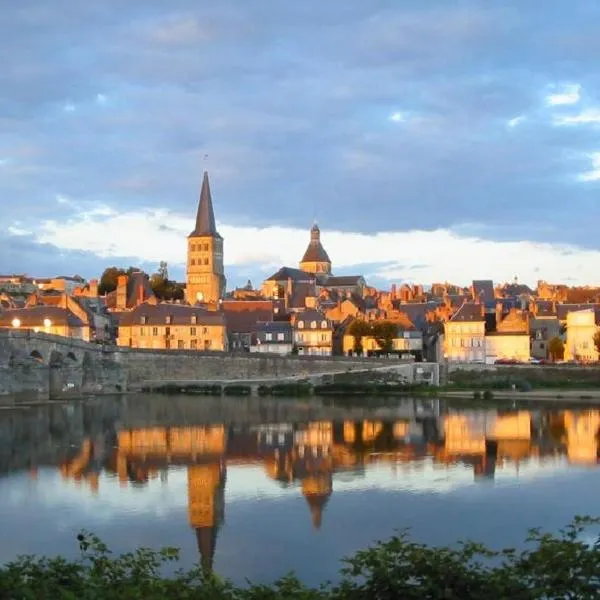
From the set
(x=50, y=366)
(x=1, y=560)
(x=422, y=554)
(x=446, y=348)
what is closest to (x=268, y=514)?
(x=1, y=560)

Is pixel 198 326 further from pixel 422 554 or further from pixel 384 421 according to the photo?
pixel 422 554

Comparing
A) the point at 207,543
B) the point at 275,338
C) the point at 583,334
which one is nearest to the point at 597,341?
the point at 583,334

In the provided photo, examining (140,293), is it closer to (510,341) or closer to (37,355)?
(37,355)

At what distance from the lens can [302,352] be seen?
74.6 meters

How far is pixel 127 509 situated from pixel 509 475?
10.6 meters

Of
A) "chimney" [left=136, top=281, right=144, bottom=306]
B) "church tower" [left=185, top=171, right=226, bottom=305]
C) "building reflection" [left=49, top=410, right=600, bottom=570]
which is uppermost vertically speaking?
"church tower" [left=185, top=171, right=226, bottom=305]

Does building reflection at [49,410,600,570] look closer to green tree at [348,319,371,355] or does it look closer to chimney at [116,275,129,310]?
green tree at [348,319,371,355]

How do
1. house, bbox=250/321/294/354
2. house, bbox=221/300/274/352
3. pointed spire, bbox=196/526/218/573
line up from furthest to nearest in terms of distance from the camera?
house, bbox=221/300/274/352
house, bbox=250/321/294/354
pointed spire, bbox=196/526/218/573

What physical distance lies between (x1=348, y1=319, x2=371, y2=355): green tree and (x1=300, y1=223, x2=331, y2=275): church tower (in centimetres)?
4480

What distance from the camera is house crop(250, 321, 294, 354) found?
74.9 metres

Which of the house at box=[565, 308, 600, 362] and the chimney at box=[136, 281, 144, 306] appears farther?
the chimney at box=[136, 281, 144, 306]

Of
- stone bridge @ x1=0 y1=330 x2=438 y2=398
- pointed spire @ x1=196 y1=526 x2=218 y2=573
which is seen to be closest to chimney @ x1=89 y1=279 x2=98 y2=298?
stone bridge @ x1=0 y1=330 x2=438 y2=398

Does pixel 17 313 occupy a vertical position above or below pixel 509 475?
above

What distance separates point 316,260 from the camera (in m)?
121
